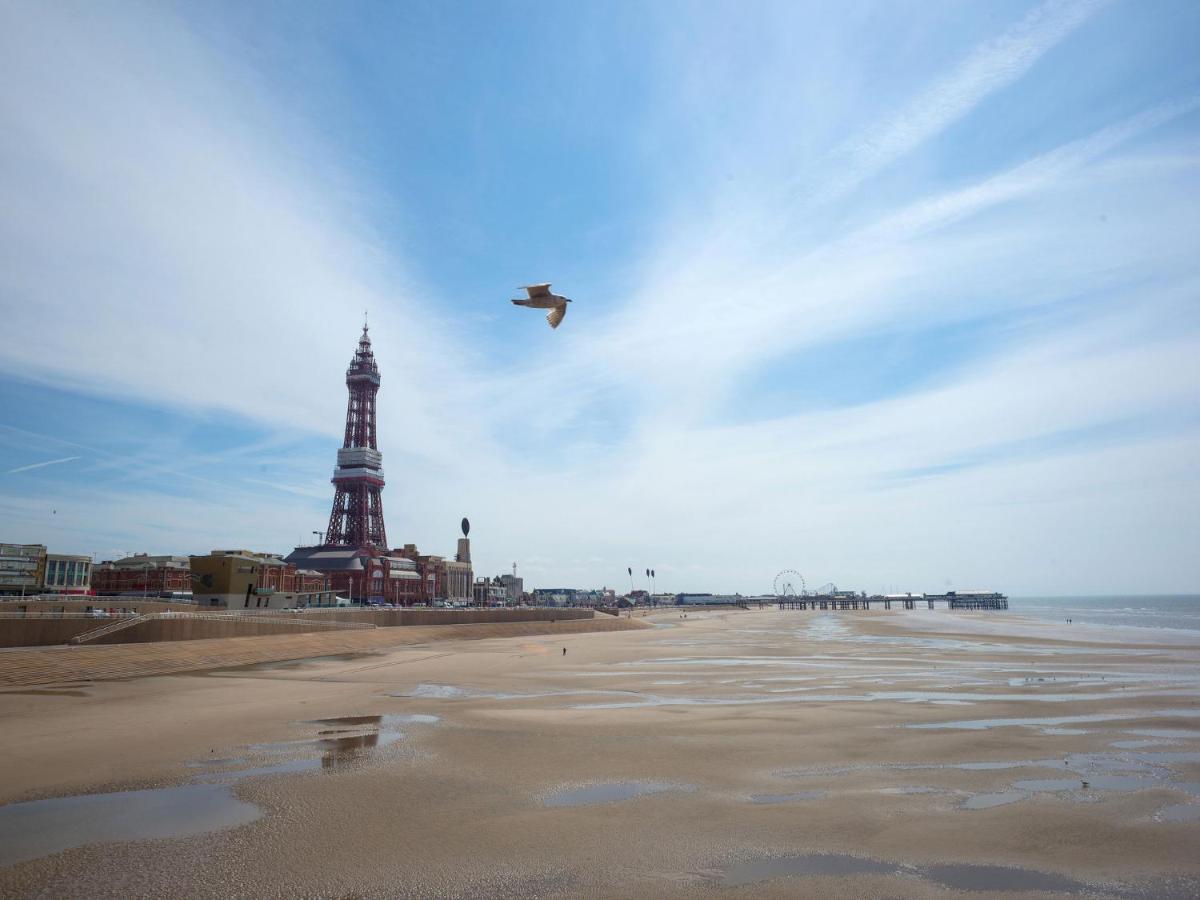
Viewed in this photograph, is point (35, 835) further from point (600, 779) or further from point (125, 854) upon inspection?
point (600, 779)

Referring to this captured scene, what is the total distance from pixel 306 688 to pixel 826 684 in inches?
829

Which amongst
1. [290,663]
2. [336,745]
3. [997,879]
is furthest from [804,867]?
[290,663]

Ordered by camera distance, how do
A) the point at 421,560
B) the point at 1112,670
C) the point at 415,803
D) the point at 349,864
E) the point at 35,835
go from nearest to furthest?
1. the point at 349,864
2. the point at 35,835
3. the point at 415,803
4. the point at 1112,670
5. the point at 421,560

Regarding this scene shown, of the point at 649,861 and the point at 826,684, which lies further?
the point at 826,684

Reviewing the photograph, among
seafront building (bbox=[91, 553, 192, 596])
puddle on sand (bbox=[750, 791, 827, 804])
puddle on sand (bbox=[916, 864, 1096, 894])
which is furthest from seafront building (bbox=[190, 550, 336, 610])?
puddle on sand (bbox=[916, 864, 1096, 894])

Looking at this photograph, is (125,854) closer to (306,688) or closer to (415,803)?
(415,803)

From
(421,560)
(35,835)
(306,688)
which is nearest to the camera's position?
(35,835)

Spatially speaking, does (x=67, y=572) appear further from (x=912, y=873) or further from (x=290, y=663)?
(x=912, y=873)

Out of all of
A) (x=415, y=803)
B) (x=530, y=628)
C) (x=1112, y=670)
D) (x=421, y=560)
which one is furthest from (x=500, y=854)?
(x=421, y=560)

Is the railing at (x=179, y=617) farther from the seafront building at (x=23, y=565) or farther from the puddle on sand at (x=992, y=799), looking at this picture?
the seafront building at (x=23, y=565)

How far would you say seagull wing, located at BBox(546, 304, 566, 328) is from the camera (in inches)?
691

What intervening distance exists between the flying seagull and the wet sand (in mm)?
10499

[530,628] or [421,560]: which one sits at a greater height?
[421,560]

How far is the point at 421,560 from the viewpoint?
5605 inches
